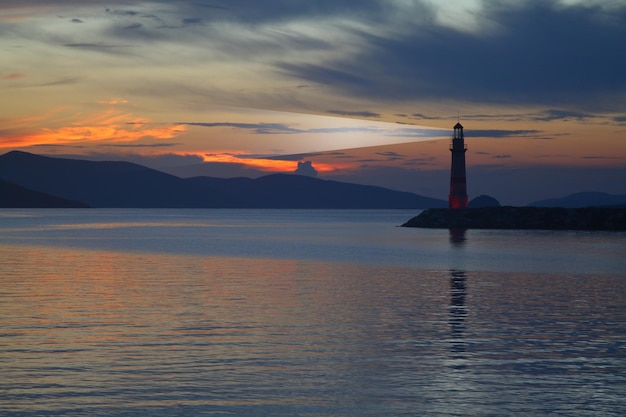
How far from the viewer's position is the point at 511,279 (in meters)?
35.1

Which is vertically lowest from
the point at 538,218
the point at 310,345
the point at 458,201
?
the point at 310,345

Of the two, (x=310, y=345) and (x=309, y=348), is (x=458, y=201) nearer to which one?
(x=310, y=345)

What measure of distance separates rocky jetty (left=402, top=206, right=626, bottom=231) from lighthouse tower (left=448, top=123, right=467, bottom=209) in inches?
58.2

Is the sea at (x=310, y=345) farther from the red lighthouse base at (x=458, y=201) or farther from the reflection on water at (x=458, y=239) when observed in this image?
the red lighthouse base at (x=458, y=201)

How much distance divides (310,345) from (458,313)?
271 inches

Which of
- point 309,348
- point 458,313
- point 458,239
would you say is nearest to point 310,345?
point 309,348

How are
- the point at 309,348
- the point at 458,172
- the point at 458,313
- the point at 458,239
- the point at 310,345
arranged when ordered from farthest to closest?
the point at 458,172
the point at 458,239
the point at 458,313
the point at 310,345
the point at 309,348

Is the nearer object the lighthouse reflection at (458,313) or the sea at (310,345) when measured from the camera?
the sea at (310,345)

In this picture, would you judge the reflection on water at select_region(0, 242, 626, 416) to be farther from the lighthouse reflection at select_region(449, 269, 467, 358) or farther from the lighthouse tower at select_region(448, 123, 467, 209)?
the lighthouse tower at select_region(448, 123, 467, 209)

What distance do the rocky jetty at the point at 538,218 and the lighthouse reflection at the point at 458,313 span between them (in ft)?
207

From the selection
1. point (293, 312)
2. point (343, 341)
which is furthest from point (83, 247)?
point (343, 341)

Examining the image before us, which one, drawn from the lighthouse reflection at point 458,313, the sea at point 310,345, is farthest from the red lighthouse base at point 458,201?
the sea at point 310,345

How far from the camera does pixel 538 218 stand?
98375 mm

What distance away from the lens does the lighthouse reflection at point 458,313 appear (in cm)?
1684
